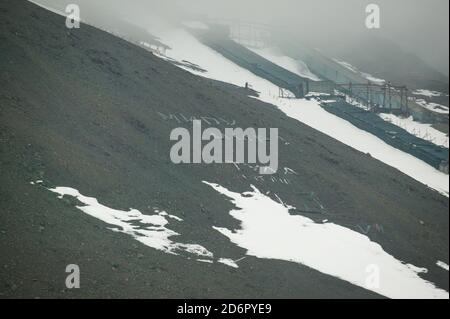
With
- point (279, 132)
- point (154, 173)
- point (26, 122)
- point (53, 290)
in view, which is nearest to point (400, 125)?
point (279, 132)

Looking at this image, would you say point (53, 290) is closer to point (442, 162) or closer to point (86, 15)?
point (442, 162)

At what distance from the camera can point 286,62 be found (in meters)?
79.8

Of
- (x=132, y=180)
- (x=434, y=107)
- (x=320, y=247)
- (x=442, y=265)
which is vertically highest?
(x=132, y=180)

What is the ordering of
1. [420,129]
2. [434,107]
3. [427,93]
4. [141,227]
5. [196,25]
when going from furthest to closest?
[427,93]
[434,107]
[196,25]
[420,129]
[141,227]

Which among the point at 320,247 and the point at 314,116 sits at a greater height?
the point at 314,116

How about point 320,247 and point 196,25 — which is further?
point 196,25

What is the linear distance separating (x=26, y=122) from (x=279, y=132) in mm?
21190

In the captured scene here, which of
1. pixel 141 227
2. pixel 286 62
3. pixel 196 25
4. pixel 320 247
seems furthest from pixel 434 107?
pixel 141 227

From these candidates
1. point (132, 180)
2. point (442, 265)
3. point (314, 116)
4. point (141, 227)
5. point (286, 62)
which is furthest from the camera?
point (286, 62)

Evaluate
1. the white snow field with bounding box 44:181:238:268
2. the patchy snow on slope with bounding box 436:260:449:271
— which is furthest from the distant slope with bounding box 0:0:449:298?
the patchy snow on slope with bounding box 436:260:449:271

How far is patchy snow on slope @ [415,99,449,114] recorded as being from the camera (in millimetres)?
80244

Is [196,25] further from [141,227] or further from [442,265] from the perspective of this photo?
[141,227]

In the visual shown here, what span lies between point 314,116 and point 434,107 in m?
39.8
